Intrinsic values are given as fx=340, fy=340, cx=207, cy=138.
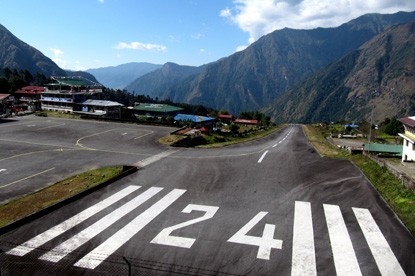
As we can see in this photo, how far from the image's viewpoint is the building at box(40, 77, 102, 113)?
312 ft

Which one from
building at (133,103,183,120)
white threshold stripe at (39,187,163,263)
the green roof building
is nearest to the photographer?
white threshold stripe at (39,187,163,263)

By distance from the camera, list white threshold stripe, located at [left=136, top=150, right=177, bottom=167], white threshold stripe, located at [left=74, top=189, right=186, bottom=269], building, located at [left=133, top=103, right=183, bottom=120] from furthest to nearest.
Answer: building, located at [left=133, top=103, right=183, bottom=120], white threshold stripe, located at [left=136, top=150, right=177, bottom=167], white threshold stripe, located at [left=74, top=189, right=186, bottom=269]

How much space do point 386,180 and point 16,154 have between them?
125 feet

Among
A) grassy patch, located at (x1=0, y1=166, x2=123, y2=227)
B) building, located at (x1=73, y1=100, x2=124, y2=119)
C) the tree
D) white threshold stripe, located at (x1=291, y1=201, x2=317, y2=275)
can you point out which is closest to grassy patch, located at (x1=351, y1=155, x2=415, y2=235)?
white threshold stripe, located at (x1=291, y1=201, x2=317, y2=275)

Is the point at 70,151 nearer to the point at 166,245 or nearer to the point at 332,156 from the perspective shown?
the point at 166,245

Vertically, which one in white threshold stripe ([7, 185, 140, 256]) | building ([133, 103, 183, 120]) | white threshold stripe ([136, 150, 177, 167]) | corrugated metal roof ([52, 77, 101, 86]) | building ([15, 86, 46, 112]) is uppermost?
corrugated metal roof ([52, 77, 101, 86])

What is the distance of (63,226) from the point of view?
19.1m

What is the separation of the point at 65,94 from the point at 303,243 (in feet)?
299

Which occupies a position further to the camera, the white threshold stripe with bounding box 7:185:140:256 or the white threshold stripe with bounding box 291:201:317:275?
the white threshold stripe with bounding box 7:185:140:256

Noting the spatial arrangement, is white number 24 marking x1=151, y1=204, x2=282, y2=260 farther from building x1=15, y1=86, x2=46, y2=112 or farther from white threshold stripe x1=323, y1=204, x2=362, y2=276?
building x1=15, y1=86, x2=46, y2=112

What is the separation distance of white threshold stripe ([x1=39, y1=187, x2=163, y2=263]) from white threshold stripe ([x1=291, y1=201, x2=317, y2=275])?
404 inches

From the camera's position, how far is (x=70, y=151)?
41.1 metres

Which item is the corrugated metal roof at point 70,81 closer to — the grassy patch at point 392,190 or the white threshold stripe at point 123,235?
the white threshold stripe at point 123,235

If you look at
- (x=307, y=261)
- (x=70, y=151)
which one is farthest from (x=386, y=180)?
(x=70, y=151)
